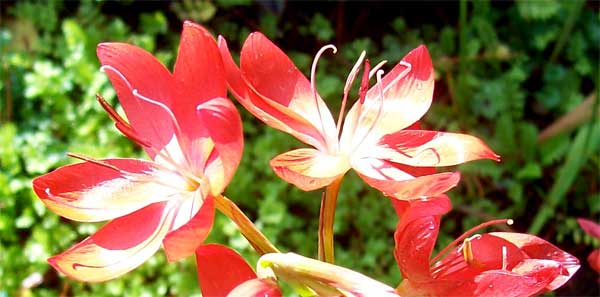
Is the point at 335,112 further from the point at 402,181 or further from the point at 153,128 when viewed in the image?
the point at 402,181

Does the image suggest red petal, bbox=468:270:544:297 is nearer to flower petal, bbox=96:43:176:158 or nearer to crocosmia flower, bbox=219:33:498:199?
crocosmia flower, bbox=219:33:498:199

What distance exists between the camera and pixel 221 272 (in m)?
0.71

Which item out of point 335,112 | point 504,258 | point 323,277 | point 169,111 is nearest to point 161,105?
point 169,111

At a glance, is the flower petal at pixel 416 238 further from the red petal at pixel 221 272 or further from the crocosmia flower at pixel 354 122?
the red petal at pixel 221 272

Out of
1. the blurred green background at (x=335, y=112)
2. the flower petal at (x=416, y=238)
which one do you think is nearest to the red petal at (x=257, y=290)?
the flower petal at (x=416, y=238)

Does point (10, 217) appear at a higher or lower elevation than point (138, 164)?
lower

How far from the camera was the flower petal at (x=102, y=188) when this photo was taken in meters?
0.75

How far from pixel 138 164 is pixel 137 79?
8 centimetres

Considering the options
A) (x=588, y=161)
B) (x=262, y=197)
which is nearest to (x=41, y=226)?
(x=262, y=197)

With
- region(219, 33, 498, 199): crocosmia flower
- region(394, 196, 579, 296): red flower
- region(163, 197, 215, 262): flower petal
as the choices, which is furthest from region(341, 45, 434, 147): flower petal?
region(163, 197, 215, 262): flower petal

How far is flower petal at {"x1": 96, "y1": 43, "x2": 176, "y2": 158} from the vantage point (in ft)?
2.53

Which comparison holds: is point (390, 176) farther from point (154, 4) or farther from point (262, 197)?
point (154, 4)

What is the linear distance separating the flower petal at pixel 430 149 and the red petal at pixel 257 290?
0.20 meters

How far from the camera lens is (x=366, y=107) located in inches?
33.2
